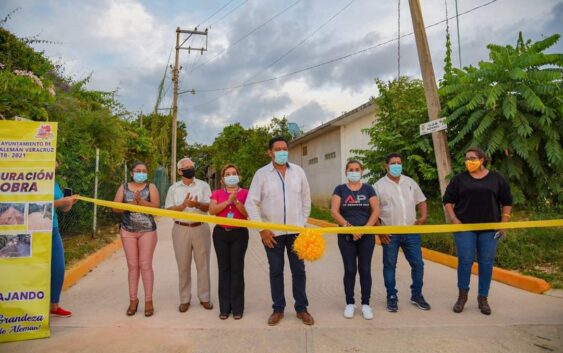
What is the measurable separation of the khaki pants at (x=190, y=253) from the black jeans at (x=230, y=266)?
0.97 feet

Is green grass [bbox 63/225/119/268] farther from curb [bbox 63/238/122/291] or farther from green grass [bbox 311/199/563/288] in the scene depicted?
green grass [bbox 311/199/563/288]

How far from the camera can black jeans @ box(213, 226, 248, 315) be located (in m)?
4.83

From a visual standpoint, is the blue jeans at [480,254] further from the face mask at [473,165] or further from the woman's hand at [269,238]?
the woman's hand at [269,238]

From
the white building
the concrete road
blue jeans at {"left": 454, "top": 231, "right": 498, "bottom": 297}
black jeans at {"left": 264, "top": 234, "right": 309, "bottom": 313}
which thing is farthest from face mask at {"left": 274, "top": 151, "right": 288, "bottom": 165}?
the white building

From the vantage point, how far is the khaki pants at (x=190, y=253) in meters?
5.14

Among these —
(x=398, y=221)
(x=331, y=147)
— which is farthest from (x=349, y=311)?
(x=331, y=147)

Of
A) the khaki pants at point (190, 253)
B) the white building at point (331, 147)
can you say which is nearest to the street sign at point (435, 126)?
the khaki pants at point (190, 253)

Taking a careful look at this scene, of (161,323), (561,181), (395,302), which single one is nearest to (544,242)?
(561,181)

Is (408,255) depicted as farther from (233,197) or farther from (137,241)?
(137,241)

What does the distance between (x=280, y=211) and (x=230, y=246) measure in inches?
28.5

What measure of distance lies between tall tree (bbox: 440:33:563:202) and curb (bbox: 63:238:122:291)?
6.77 m

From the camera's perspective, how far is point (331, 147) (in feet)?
67.5

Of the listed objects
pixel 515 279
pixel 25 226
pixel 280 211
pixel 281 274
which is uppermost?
pixel 280 211

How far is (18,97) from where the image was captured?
6219mm
